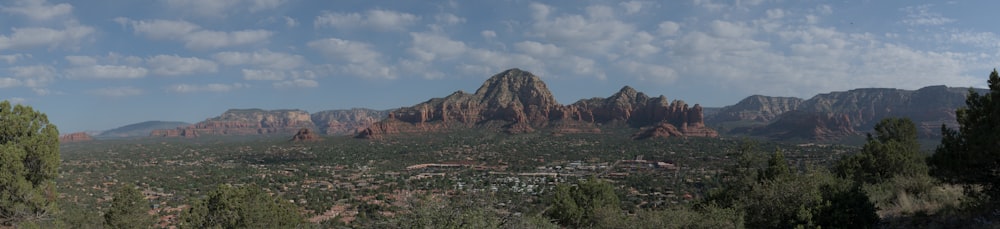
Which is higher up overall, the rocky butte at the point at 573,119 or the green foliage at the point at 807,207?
the rocky butte at the point at 573,119

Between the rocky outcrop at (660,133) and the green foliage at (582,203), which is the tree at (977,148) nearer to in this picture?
the green foliage at (582,203)

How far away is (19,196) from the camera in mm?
17156

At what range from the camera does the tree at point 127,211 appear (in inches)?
1200

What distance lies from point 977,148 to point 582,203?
26.4 meters

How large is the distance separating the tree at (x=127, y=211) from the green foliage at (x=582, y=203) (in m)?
28.6

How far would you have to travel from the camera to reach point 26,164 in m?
17.8

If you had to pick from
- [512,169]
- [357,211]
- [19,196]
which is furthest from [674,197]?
[19,196]

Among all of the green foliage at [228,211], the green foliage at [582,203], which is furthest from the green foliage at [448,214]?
the green foliage at [582,203]

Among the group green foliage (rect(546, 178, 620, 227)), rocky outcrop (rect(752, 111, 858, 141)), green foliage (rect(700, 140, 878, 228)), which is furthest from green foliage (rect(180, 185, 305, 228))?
rocky outcrop (rect(752, 111, 858, 141))

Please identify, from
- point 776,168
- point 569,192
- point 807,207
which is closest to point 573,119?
point 569,192

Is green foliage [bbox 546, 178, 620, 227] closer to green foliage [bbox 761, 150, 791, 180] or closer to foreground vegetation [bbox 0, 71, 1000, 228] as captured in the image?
foreground vegetation [bbox 0, 71, 1000, 228]

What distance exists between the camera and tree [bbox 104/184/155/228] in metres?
30.5

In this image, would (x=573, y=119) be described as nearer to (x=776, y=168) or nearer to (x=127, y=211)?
(x=776, y=168)

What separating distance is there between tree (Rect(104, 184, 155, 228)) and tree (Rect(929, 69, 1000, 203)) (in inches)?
1638
